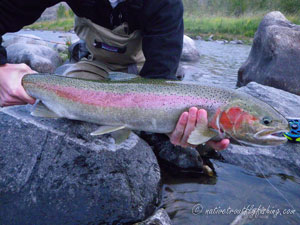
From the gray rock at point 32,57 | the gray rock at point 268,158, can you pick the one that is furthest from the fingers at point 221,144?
the gray rock at point 32,57

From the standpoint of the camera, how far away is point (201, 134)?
1.91m

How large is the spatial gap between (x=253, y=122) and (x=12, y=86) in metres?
1.73

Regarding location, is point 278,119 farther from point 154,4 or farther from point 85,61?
point 85,61

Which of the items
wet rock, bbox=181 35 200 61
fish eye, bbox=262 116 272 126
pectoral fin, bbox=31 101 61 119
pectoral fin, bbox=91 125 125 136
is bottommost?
wet rock, bbox=181 35 200 61

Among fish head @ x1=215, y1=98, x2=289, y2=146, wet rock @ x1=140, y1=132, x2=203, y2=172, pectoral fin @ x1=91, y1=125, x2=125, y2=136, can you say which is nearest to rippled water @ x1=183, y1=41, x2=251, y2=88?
wet rock @ x1=140, y1=132, x2=203, y2=172

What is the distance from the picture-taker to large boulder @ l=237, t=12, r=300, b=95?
550 cm

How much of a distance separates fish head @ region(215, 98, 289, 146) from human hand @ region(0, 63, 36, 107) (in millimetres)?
1468

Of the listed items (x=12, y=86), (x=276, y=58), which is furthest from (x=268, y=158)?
(x=276, y=58)

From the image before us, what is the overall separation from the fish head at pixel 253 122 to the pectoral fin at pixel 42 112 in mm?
1252

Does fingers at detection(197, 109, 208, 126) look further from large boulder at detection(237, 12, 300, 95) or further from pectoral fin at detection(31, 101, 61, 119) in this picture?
large boulder at detection(237, 12, 300, 95)

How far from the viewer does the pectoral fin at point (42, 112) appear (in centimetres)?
205

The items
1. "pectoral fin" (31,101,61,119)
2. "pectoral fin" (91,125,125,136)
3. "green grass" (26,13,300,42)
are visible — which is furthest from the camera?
"green grass" (26,13,300,42)

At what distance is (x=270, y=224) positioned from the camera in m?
2.17

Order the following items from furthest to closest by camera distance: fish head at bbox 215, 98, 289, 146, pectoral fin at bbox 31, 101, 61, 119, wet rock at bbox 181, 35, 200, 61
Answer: wet rock at bbox 181, 35, 200, 61, pectoral fin at bbox 31, 101, 61, 119, fish head at bbox 215, 98, 289, 146
